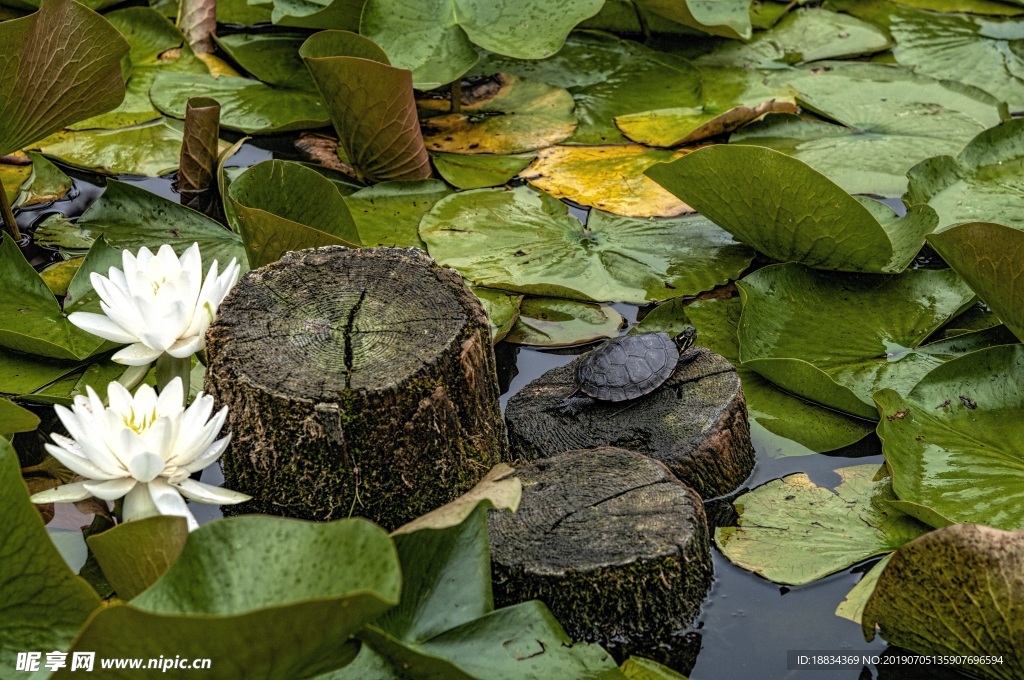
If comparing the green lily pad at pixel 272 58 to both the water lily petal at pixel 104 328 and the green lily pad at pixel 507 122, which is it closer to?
the green lily pad at pixel 507 122

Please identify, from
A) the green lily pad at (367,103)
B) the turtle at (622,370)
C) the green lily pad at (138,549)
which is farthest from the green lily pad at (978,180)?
the green lily pad at (138,549)

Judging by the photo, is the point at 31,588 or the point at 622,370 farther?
the point at 622,370

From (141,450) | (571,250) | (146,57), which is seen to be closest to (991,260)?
(571,250)

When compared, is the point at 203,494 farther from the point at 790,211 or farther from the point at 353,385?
the point at 790,211

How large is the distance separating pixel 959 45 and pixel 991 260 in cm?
287

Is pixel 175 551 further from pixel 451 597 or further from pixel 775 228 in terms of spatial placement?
→ pixel 775 228

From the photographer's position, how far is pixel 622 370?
2.72m

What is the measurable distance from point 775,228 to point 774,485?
1008 mm

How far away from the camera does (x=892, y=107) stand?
4371 mm

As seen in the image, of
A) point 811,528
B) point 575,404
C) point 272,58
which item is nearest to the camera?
point 811,528

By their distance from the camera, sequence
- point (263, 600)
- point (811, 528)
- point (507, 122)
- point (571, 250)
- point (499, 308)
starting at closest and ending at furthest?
point (263, 600) → point (811, 528) → point (499, 308) → point (571, 250) → point (507, 122)

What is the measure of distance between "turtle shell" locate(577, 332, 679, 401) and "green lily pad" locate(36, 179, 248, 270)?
4.75 feet

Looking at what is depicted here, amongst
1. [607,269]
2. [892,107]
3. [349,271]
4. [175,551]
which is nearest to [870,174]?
[892,107]

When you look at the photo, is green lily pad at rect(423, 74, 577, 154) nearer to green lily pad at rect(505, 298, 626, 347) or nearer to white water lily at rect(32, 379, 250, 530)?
green lily pad at rect(505, 298, 626, 347)
